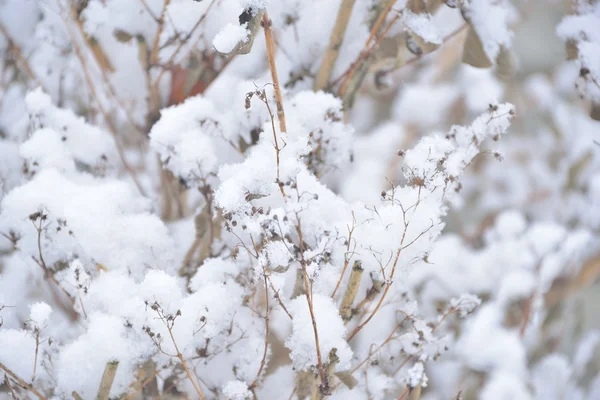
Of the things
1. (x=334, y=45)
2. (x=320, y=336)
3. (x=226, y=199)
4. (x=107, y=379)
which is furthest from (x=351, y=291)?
(x=334, y=45)

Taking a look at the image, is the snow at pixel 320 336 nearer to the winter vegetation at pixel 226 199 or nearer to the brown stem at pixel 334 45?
the winter vegetation at pixel 226 199

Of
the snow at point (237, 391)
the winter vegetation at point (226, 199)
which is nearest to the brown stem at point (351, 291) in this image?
the winter vegetation at point (226, 199)

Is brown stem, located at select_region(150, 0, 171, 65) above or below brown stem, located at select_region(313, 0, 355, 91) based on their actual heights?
above

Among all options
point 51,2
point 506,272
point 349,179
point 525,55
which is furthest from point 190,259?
point 525,55

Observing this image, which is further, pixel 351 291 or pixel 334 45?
pixel 334 45

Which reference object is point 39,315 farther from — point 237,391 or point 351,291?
point 351,291

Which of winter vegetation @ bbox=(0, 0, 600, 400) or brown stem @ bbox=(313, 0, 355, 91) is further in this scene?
brown stem @ bbox=(313, 0, 355, 91)

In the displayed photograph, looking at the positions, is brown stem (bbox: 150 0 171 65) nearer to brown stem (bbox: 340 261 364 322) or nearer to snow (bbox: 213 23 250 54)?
snow (bbox: 213 23 250 54)

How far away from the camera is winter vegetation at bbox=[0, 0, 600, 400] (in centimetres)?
75

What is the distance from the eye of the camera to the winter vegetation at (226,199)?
75cm

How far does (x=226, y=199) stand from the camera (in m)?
0.72

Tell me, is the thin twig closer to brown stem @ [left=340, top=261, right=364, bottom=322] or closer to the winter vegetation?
the winter vegetation

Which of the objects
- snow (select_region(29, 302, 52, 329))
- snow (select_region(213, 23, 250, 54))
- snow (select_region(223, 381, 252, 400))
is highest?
snow (select_region(213, 23, 250, 54))

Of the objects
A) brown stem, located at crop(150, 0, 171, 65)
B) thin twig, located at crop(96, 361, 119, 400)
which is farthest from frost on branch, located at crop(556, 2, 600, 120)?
thin twig, located at crop(96, 361, 119, 400)
